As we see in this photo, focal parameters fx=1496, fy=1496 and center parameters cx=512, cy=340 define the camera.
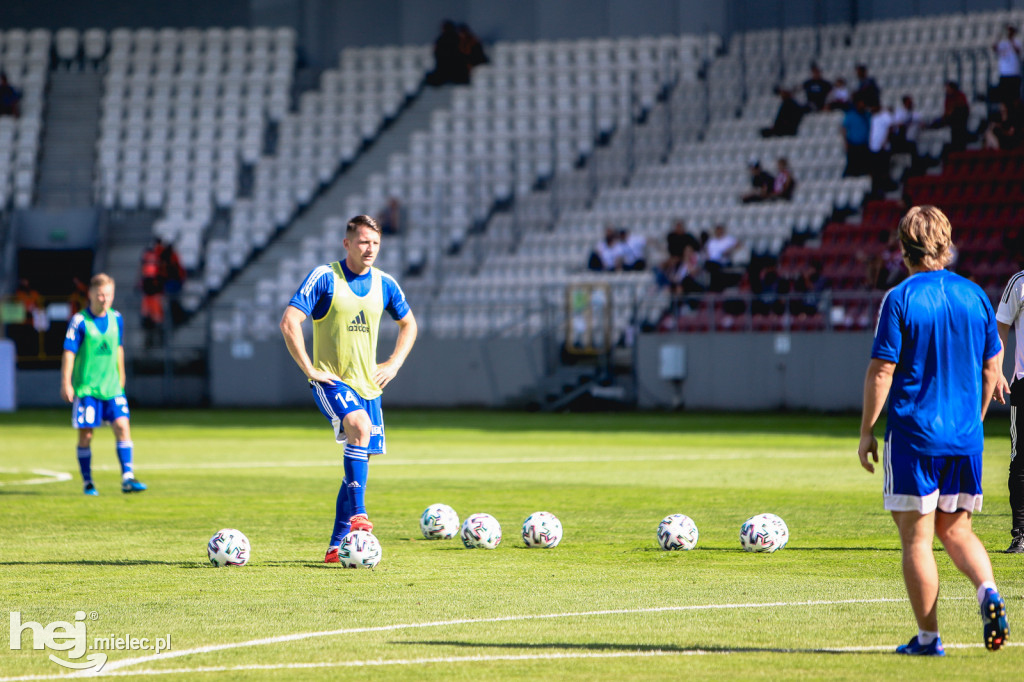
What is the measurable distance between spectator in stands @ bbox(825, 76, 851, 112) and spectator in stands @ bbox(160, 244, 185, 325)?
52.0ft

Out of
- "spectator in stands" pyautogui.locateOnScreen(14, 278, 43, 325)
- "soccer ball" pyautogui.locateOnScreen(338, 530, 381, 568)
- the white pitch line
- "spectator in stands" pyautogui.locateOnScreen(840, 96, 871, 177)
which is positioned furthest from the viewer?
"spectator in stands" pyautogui.locateOnScreen(14, 278, 43, 325)

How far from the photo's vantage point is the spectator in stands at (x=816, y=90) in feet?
112

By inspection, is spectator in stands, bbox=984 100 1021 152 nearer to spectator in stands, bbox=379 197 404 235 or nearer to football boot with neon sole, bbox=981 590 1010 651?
spectator in stands, bbox=379 197 404 235

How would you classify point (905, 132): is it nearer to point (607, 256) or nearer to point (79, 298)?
point (607, 256)

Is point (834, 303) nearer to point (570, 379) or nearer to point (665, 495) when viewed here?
point (570, 379)

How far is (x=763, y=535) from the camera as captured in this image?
10.5m

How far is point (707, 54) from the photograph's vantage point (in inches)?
1506

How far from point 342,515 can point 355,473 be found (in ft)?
1.11

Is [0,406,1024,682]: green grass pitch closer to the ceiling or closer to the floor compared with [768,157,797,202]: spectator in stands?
closer to the floor

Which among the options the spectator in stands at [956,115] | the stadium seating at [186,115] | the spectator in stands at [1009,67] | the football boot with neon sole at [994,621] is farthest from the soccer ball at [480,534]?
the stadium seating at [186,115]

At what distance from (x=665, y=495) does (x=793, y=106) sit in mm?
21145

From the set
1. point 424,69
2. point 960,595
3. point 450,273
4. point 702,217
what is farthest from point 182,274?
point 960,595

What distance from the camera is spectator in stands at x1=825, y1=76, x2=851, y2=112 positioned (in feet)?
110

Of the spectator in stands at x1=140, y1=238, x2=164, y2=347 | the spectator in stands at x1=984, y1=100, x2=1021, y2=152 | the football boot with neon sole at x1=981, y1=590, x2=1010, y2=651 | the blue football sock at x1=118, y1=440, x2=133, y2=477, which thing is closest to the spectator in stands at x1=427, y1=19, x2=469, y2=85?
the spectator in stands at x1=140, y1=238, x2=164, y2=347
